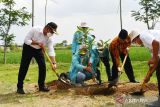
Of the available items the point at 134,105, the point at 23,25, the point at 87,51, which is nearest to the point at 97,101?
the point at 134,105

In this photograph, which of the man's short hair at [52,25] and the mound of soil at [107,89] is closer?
the man's short hair at [52,25]

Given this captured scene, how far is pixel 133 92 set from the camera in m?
11.8

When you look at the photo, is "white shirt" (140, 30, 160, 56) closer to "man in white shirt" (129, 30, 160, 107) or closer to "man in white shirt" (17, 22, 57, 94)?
"man in white shirt" (129, 30, 160, 107)

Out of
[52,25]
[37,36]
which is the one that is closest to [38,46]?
[37,36]

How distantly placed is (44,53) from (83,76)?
1.14 meters

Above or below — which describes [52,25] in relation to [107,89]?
above

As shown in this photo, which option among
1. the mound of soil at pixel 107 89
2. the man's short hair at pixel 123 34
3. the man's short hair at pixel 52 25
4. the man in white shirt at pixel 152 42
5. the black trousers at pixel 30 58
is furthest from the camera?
the man's short hair at pixel 123 34

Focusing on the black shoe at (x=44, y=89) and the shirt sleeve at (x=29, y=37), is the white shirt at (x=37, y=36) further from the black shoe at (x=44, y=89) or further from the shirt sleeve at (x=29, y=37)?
the black shoe at (x=44, y=89)

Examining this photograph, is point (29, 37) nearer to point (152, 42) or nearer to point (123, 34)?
point (123, 34)

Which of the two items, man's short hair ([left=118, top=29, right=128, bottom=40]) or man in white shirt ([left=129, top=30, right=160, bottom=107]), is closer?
man in white shirt ([left=129, top=30, right=160, bottom=107])

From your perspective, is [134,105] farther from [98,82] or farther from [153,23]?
[153,23]

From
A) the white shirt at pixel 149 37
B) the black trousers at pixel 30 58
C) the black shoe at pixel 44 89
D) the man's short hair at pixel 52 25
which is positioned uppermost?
the man's short hair at pixel 52 25

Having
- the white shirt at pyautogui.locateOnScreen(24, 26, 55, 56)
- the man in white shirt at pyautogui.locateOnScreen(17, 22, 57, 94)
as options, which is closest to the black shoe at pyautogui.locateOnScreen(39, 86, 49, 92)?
the man in white shirt at pyautogui.locateOnScreen(17, 22, 57, 94)

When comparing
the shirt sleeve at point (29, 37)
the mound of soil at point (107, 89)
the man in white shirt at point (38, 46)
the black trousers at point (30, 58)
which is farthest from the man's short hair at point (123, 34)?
the shirt sleeve at point (29, 37)
